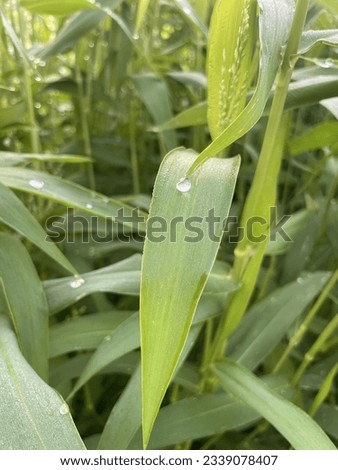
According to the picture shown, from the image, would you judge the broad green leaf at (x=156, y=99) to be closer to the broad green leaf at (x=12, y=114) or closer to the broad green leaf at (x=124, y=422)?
the broad green leaf at (x=12, y=114)

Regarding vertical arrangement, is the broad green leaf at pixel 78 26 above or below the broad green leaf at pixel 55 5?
below

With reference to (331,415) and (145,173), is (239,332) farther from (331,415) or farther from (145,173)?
(145,173)

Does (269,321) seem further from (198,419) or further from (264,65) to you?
(264,65)

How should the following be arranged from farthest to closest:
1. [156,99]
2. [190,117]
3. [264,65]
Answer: [156,99], [190,117], [264,65]

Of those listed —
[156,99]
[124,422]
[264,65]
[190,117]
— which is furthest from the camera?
[156,99]

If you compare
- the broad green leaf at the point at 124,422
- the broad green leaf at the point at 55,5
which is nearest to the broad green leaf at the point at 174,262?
the broad green leaf at the point at 124,422

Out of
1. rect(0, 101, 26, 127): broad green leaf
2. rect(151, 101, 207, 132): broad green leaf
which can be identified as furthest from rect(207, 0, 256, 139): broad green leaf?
rect(0, 101, 26, 127): broad green leaf

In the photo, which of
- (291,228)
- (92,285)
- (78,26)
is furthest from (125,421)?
(78,26)
